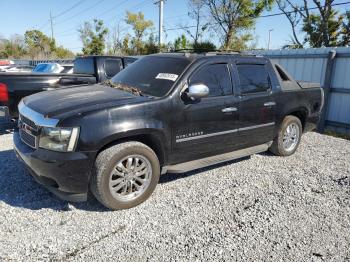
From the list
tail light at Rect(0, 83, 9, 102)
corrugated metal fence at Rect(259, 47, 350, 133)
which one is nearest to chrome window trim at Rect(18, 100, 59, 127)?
tail light at Rect(0, 83, 9, 102)

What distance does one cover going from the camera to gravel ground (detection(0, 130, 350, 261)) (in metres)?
3.07

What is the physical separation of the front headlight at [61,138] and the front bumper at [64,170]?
6 cm

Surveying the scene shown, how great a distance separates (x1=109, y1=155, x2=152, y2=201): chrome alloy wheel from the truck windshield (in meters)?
0.90

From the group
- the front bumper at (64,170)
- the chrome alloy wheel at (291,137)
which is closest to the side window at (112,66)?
the chrome alloy wheel at (291,137)

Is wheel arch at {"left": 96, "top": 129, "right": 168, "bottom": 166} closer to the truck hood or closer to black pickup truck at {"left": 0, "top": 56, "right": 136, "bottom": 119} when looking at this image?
the truck hood

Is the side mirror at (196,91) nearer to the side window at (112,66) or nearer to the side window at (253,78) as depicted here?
the side window at (253,78)

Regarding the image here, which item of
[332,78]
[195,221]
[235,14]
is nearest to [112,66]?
[195,221]

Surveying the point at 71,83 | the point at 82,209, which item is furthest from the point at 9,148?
the point at 82,209

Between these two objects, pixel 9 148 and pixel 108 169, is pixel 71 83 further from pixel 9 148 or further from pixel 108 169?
pixel 108 169

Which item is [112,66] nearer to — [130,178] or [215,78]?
[215,78]

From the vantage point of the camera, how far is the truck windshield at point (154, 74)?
4.24 m

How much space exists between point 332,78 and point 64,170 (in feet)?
26.0

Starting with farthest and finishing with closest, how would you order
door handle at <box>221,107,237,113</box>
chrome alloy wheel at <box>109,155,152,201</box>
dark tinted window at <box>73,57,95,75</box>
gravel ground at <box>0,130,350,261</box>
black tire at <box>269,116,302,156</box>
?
dark tinted window at <box>73,57,95,75</box>
black tire at <box>269,116,302,156</box>
door handle at <box>221,107,237,113</box>
chrome alloy wheel at <box>109,155,152,201</box>
gravel ground at <box>0,130,350,261</box>

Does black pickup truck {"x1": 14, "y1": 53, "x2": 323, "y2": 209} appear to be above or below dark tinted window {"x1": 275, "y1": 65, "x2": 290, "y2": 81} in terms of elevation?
below
